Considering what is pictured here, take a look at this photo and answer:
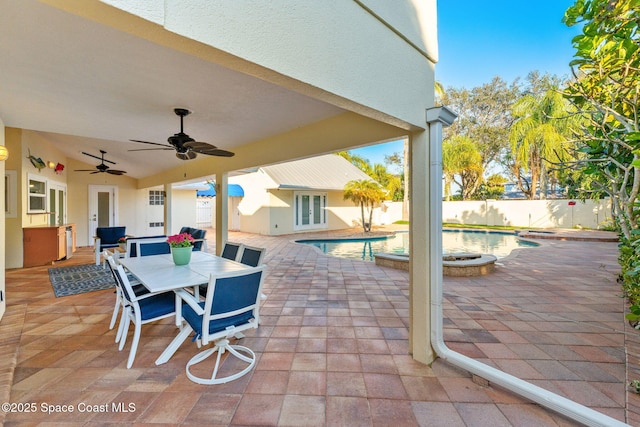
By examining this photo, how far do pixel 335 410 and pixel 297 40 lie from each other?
9.42 feet

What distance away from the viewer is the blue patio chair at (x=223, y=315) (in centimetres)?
269

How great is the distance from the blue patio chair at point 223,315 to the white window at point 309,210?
1277cm

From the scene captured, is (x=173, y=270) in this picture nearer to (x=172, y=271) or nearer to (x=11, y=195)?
(x=172, y=271)

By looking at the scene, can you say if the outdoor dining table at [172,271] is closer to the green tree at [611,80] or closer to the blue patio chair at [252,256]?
the blue patio chair at [252,256]

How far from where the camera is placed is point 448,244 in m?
12.9

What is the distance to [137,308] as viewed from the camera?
9.87ft

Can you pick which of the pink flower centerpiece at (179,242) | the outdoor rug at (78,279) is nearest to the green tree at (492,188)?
the pink flower centerpiece at (179,242)

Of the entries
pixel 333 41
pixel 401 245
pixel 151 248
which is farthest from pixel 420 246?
pixel 401 245

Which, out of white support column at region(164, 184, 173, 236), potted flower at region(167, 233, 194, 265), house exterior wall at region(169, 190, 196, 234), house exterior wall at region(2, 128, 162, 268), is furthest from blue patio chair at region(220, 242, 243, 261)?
house exterior wall at region(169, 190, 196, 234)

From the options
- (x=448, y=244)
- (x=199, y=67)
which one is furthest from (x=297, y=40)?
→ (x=448, y=244)

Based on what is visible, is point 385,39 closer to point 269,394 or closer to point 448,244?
point 269,394

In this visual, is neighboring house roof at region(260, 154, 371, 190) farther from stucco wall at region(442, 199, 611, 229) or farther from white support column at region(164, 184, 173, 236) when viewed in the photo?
stucco wall at region(442, 199, 611, 229)

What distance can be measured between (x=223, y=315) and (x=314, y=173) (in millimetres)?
14531

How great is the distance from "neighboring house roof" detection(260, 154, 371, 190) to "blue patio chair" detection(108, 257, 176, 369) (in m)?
10.4
